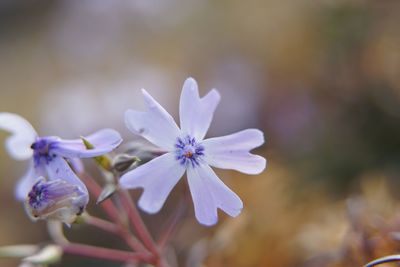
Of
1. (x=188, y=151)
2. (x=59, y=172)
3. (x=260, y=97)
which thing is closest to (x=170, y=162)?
(x=188, y=151)

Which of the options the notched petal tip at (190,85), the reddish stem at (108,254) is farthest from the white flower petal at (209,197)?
the reddish stem at (108,254)

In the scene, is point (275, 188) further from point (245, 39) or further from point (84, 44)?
point (84, 44)

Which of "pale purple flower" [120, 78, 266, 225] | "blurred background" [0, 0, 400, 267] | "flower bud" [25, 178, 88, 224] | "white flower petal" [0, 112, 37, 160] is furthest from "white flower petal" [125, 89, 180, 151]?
"blurred background" [0, 0, 400, 267]

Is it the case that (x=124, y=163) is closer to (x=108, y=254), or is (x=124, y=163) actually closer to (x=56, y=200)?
(x=56, y=200)

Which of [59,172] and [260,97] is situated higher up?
[260,97]

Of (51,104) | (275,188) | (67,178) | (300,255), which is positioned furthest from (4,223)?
(67,178)

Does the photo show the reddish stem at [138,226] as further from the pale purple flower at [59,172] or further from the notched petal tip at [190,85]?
the notched petal tip at [190,85]
